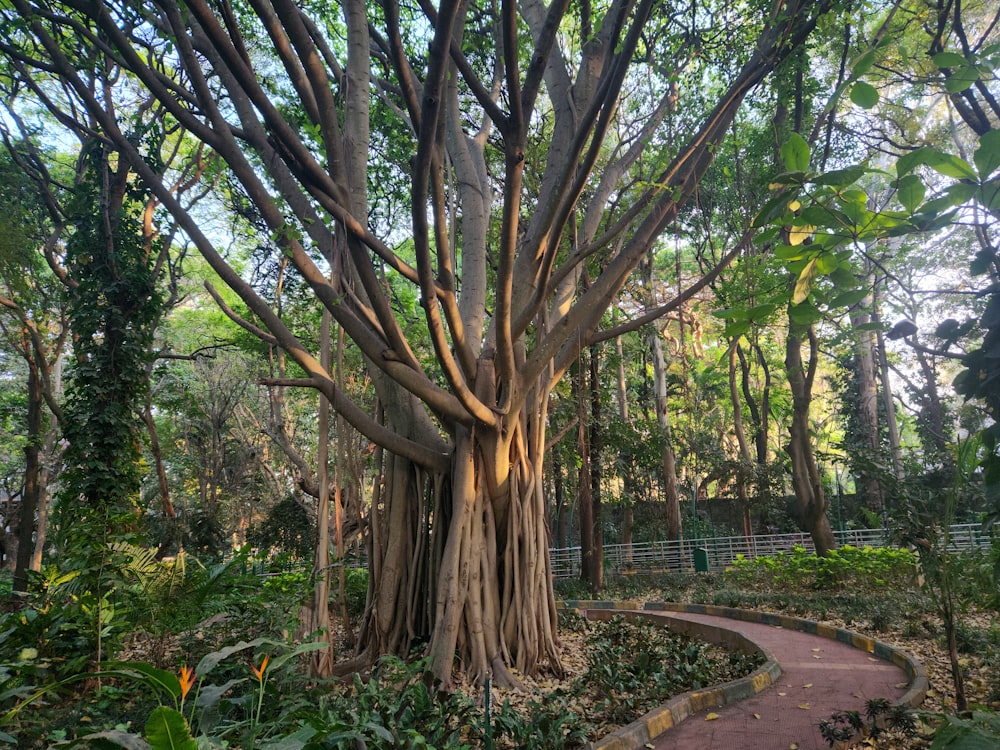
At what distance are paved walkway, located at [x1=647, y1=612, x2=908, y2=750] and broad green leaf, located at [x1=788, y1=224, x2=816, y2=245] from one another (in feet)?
9.57

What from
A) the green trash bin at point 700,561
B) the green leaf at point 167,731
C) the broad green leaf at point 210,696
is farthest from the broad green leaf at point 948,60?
the green trash bin at point 700,561

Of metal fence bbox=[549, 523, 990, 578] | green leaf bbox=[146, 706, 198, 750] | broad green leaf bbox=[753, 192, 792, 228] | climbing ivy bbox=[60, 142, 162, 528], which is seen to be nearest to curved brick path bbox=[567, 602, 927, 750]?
green leaf bbox=[146, 706, 198, 750]

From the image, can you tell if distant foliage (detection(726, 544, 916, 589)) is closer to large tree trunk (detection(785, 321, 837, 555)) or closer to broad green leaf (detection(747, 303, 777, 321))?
large tree trunk (detection(785, 321, 837, 555))

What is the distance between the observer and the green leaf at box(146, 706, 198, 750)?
6.13 ft

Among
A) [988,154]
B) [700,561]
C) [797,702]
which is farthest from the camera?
[700,561]

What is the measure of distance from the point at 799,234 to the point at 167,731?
2.18 meters

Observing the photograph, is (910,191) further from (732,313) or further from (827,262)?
(732,313)

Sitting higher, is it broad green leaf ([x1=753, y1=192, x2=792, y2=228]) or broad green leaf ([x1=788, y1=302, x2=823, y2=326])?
broad green leaf ([x1=753, y1=192, x2=792, y2=228])

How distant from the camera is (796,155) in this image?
151 centimetres

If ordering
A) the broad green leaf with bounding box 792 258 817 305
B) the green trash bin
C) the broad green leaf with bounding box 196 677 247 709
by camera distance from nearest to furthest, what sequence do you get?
1. the broad green leaf with bounding box 792 258 817 305
2. the broad green leaf with bounding box 196 677 247 709
3. the green trash bin

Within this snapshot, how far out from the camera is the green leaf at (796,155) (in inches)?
59.3

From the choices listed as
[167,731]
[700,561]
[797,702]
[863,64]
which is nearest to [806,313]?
[863,64]

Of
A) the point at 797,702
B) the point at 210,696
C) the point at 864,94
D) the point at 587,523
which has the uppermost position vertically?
the point at 864,94

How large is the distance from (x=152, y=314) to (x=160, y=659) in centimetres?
509
